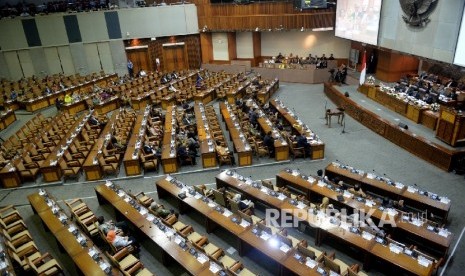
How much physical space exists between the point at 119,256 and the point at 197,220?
2.41 m

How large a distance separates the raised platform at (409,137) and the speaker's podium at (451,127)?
0.27 m

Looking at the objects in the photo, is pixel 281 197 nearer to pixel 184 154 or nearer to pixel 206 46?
pixel 184 154

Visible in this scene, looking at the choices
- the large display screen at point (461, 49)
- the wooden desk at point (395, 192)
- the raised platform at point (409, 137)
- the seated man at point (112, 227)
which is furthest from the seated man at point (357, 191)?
the large display screen at point (461, 49)

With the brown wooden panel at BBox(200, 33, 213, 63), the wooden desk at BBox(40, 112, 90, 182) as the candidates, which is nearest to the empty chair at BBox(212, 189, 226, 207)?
the wooden desk at BBox(40, 112, 90, 182)

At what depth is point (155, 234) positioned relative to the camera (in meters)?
7.54

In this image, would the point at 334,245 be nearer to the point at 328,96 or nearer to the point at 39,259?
the point at 39,259

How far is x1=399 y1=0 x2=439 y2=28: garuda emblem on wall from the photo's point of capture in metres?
12.9

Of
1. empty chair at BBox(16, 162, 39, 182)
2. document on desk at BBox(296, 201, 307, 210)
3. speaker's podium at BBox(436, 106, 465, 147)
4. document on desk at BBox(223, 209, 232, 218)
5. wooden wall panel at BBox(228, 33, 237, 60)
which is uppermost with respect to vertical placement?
wooden wall panel at BBox(228, 33, 237, 60)

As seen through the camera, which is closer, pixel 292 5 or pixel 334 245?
pixel 334 245

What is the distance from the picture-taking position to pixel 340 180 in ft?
32.6

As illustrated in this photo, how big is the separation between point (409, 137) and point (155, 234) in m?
9.60

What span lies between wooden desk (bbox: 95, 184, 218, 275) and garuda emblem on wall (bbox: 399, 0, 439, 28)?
1282 cm

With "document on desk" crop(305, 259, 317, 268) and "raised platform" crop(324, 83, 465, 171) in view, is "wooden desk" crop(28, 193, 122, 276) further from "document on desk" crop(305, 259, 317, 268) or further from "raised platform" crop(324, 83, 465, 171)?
"raised platform" crop(324, 83, 465, 171)

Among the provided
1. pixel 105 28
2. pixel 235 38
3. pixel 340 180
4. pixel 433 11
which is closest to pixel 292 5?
pixel 235 38
